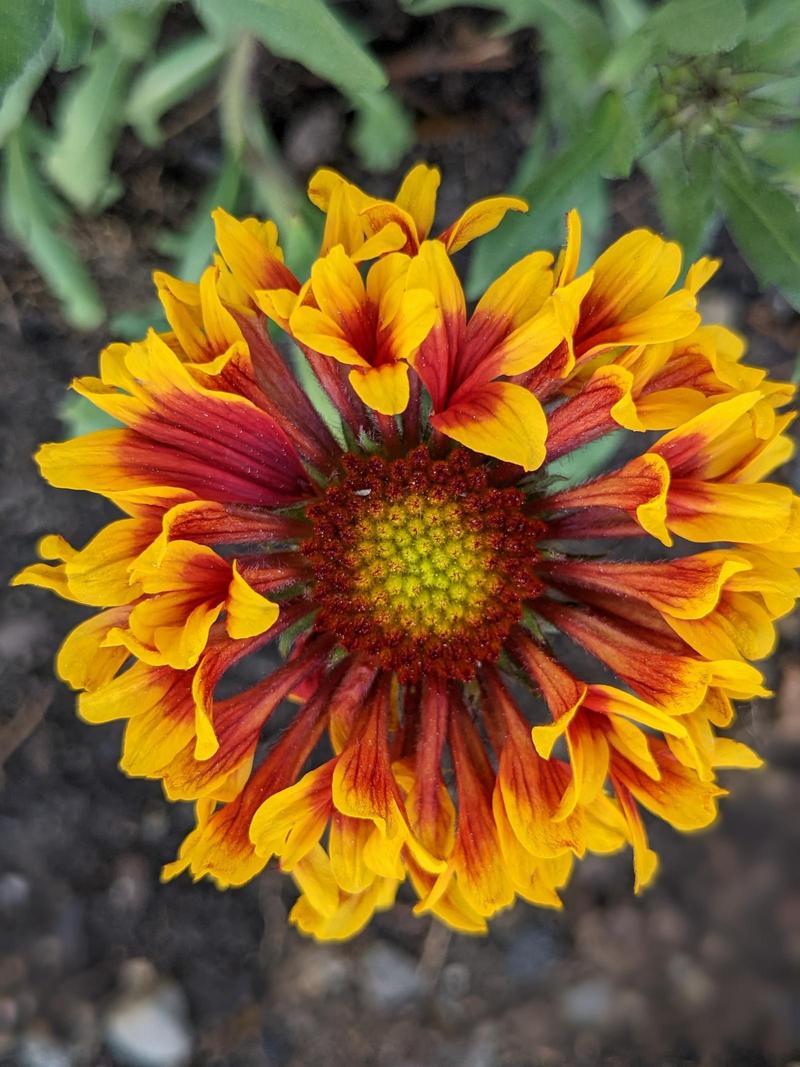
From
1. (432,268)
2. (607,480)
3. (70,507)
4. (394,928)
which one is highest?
(432,268)

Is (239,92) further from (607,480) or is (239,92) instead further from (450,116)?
(607,480)

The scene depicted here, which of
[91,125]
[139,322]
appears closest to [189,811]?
[139,322]

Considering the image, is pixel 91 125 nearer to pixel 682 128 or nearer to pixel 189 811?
pixel 682 128

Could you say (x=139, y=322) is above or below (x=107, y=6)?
below

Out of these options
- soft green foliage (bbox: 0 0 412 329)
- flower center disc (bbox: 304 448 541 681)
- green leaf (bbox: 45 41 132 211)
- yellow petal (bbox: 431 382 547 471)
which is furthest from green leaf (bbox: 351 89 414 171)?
yellow petal (bbox: 431 382 547 471)

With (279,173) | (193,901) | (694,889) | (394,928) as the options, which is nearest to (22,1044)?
(193,901)

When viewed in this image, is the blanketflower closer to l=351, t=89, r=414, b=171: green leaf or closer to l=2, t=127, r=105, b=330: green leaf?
l=2, t=127, r=105, b=330: green leaf

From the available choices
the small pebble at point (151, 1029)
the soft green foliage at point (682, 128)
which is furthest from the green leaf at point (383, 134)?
the small pebble at point (151, 1029)
